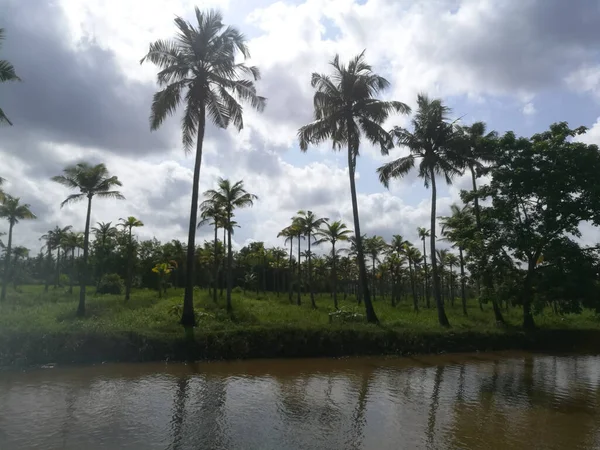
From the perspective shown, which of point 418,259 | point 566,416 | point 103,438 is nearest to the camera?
point 103,438

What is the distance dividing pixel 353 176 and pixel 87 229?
52.3ft

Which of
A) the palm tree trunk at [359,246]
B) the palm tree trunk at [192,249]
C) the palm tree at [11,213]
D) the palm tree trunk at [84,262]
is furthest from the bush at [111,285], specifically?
the palm tree trunk at [359,246]

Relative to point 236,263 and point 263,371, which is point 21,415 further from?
point 236,263

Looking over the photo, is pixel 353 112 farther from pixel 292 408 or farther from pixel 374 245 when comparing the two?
pixel 374 245

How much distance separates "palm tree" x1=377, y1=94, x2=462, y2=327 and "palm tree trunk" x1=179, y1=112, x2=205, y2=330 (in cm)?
1195

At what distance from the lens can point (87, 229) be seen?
87.1 ft

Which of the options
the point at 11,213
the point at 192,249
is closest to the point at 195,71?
the point at 192,249

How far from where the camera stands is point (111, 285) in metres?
Answer: 49.1

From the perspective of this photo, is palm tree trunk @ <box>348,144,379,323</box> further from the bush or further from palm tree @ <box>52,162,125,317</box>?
the bush

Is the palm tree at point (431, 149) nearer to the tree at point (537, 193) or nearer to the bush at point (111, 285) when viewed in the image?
the tree at point (537, 193)

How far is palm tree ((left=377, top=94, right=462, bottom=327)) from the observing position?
27672mm

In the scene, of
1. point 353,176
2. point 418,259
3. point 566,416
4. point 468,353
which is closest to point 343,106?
point 353,176

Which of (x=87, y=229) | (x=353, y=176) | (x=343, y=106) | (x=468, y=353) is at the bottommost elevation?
(x=468, y=353)

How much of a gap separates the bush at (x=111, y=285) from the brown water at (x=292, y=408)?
119 ft
